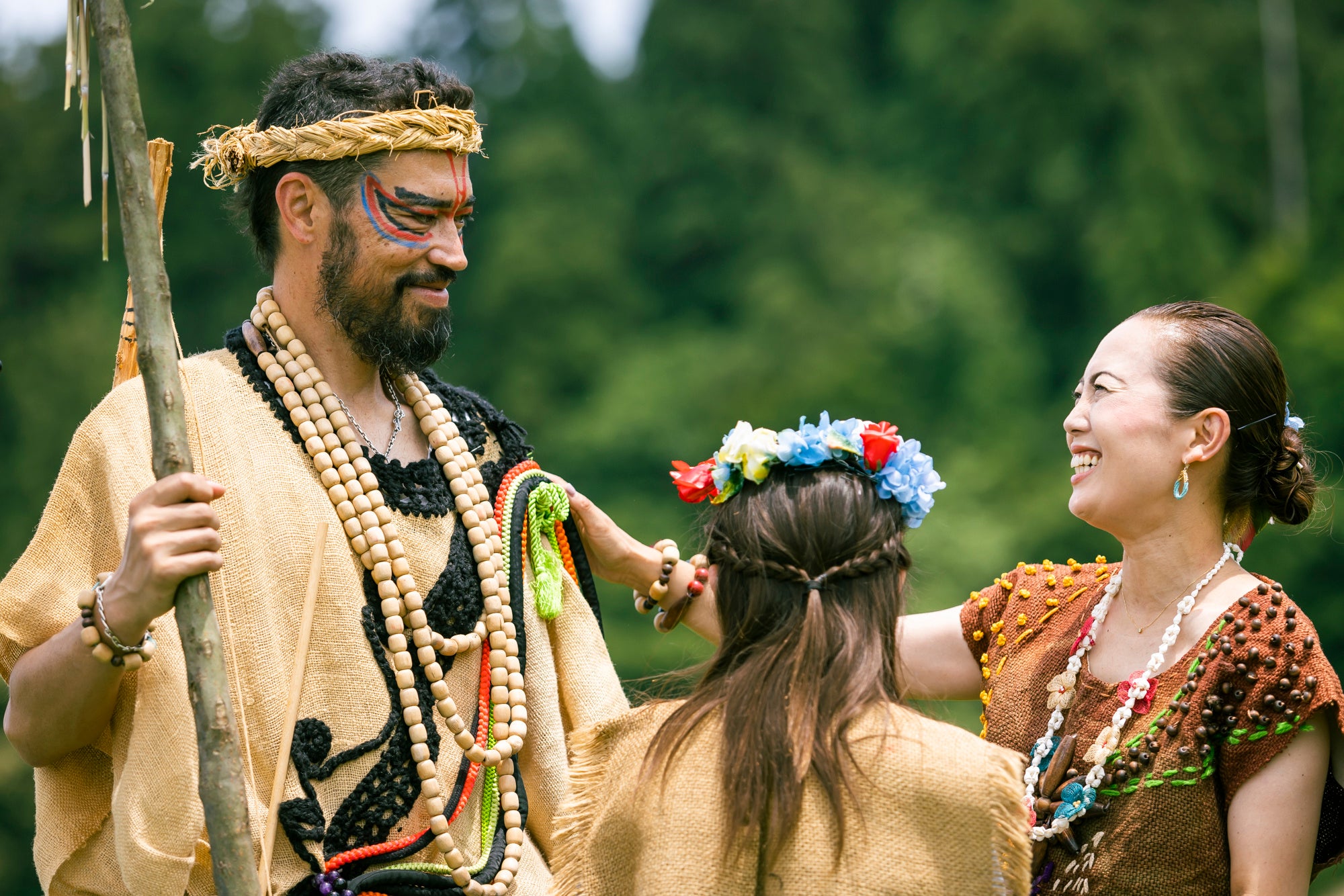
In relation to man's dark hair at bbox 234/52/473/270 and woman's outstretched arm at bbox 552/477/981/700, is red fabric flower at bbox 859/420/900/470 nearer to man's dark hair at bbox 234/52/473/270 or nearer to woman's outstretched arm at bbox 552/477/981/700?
woman's outstretched arm at bbox 552/477/981/700

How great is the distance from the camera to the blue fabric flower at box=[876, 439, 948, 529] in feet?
9.74

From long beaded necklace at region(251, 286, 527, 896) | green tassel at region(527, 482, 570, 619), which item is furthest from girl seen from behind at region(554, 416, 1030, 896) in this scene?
green tassel at region(527, 482, 570, 619)

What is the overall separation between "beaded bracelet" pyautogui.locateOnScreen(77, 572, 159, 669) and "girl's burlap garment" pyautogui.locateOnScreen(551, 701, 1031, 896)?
957 millimetres

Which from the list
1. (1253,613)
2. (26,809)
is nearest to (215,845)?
(1253,613)

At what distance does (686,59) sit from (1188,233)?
11.6 m

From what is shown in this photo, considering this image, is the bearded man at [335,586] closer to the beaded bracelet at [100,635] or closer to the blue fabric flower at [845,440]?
the beaded bracelet at [100,635]

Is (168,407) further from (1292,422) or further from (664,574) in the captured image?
(1292,422)

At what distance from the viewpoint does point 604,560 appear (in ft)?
12.8

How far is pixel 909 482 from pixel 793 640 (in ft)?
1.25

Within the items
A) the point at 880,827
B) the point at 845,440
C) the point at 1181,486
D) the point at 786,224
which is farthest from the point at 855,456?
the point at 786,224

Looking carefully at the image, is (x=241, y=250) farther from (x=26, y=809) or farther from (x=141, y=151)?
(x=141, y=151)

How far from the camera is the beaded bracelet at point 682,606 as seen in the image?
12.8 ft

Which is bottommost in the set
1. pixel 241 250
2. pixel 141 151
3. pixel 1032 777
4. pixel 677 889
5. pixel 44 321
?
pixel 677 889

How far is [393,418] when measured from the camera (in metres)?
3.58
